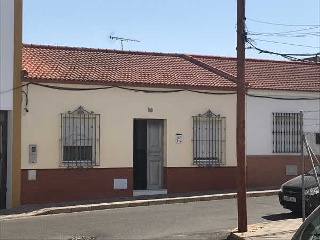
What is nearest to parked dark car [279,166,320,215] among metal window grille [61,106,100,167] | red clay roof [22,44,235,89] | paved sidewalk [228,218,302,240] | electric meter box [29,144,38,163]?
paved sidewalk [228,218,302,240]

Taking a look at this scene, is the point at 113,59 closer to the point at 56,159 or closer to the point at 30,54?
the point at 30,54

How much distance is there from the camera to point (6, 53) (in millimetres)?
14250

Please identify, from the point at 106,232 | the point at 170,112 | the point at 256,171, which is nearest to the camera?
the point at 106,232

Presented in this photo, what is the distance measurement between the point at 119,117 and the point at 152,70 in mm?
2323

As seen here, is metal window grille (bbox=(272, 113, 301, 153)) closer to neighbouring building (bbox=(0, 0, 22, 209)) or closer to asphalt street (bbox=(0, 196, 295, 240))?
asphalt street (bbox=(0, 196, 295, 240))

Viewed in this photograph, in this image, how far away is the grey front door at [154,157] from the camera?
16578 mm

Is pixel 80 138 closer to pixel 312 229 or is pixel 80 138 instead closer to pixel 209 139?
pixel 209 139

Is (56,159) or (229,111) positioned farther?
(229,111)

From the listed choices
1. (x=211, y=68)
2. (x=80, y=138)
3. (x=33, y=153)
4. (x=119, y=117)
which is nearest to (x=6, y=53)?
(x=33, y=153)

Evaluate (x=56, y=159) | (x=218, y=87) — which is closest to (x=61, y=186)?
(x=56, y=159)

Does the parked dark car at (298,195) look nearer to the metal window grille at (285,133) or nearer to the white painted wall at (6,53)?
the metal window grille at (285,133)

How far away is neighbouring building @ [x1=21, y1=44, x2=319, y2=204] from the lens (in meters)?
14.7

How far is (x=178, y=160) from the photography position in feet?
53.6

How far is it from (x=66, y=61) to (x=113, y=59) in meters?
1.77
